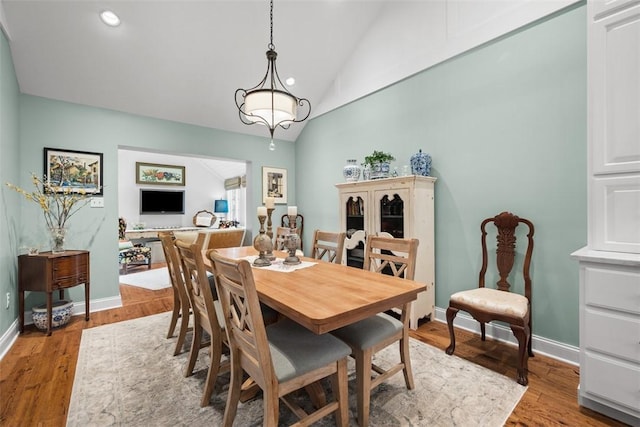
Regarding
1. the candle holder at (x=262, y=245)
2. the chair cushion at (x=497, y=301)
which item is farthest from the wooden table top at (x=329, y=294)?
the chair cushion at (x=497, y=301)

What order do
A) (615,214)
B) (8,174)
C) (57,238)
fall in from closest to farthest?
1. (615,214)
2. (8,174)
3. (57,238)

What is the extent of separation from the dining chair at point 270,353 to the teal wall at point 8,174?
2.46 m

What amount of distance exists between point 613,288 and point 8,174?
4606mm

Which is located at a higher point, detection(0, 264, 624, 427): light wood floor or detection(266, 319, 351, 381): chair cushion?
detection(266, 319, 351, 381): chair cushion

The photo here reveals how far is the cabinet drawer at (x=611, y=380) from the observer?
143 cm

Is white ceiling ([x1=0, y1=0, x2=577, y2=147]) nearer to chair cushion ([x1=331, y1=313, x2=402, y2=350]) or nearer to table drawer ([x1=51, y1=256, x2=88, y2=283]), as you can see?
table drawer ([x1=51, y1=256, x2=88, y2=283])

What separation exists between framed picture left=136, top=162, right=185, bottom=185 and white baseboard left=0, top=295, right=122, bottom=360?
492 cm

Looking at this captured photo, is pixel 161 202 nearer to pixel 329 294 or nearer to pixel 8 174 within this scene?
pixel 8 174

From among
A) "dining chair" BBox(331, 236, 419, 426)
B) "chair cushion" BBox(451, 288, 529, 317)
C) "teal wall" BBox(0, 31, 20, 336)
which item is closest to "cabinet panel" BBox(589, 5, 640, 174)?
"chair cushion" BBox(451, 288, 529, 317)

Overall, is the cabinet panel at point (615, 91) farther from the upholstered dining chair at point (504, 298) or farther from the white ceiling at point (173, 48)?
the white ceiling at point (173, 48)

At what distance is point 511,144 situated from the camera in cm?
243

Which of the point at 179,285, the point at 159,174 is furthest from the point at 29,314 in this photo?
the point at 159,174

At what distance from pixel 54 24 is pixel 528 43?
4.19 meters

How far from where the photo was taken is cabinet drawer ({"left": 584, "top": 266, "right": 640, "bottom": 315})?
143cm
